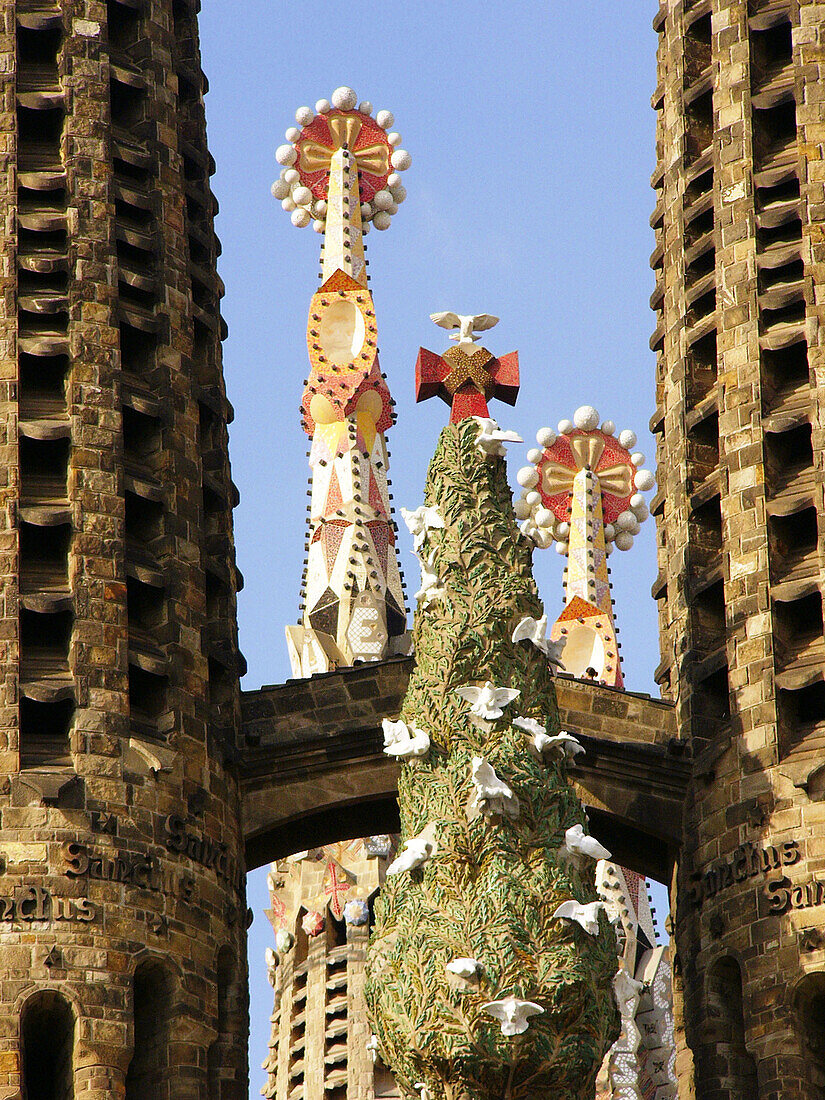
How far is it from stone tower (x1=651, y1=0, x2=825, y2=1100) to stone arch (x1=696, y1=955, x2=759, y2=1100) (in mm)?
22

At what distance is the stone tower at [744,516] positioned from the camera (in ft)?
119

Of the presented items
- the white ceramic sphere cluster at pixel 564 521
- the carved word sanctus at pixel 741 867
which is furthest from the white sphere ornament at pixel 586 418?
the carved word sanctus at pixel 741 867

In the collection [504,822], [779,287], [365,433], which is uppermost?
[365,433]

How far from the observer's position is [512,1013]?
97.2ft

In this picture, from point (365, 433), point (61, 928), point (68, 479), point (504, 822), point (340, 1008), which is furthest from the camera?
point (365, 433)

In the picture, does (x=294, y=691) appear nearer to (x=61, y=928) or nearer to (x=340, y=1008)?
(x=61, y=928)

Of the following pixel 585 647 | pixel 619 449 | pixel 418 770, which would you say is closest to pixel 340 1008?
pixel 585 647

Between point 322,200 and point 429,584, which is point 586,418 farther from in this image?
point 429,584

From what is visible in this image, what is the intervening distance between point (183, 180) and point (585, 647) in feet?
44.3

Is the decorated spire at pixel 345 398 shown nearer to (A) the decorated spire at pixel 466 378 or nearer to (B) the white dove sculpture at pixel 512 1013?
(A) the decorated spire at pixel 466 378

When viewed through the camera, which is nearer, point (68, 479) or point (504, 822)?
point (504, 822)

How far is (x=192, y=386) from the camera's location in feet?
128

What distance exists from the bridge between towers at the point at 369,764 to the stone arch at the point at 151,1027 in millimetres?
3043

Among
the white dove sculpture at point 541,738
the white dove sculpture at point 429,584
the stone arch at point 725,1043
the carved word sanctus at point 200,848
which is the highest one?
the white dove sculpture at point 429,584
